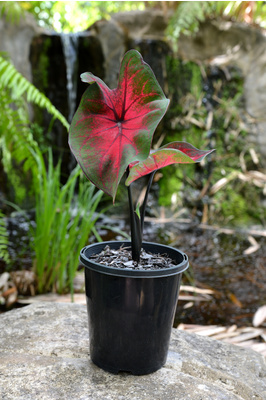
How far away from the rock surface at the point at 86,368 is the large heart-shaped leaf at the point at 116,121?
19.7 inches

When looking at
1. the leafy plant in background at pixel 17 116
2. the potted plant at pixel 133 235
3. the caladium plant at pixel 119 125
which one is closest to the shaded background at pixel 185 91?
the leafy plant in background at pixel 17 116

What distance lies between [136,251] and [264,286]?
1.67 m

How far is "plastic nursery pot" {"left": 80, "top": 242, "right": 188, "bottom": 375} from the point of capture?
0.89 meters

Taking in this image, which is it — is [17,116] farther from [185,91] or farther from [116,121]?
[185,91]

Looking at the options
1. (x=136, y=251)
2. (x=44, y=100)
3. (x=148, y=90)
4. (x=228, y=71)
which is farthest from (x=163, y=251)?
(x=228, y=71)

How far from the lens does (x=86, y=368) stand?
0.96m

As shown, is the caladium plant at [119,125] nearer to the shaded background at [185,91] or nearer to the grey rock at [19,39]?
the shaded background at [185,91]

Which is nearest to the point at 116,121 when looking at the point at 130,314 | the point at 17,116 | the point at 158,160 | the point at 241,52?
the point at 158,160

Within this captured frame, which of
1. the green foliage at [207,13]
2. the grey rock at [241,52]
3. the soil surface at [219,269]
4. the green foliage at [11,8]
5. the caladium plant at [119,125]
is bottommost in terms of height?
the soil surface at [219,269]

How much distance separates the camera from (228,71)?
13.2ft

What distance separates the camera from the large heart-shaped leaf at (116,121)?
0.79 m

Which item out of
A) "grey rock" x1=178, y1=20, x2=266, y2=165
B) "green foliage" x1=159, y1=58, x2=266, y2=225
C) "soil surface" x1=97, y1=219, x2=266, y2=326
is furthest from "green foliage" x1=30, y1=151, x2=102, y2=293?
"grey rock" x1=178, y1=20, x2=266, y2=165

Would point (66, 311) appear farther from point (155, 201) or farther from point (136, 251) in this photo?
point (155, 201)

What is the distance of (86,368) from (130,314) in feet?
0.71
